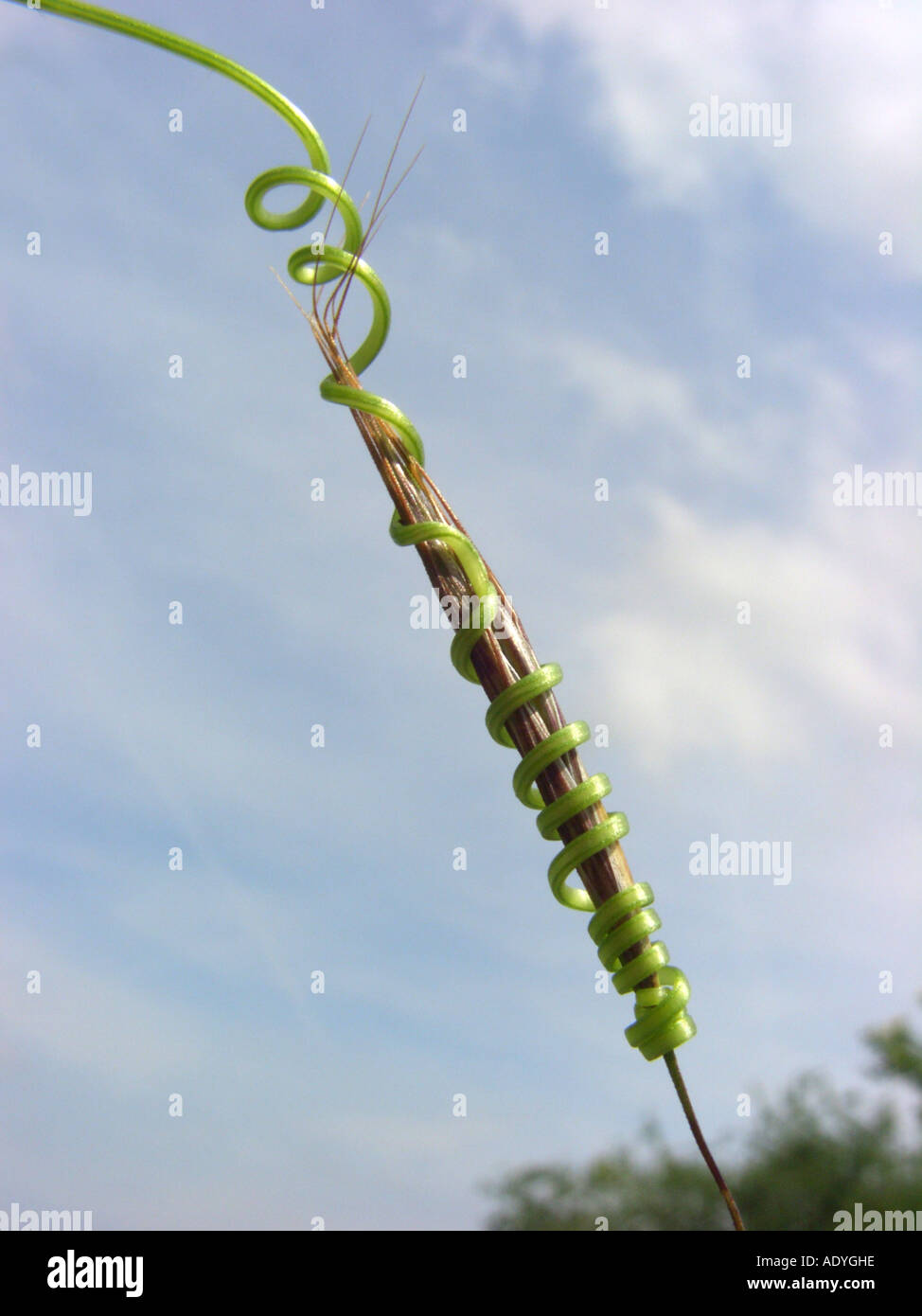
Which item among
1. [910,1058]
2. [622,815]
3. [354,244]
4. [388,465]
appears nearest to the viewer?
[622,815]

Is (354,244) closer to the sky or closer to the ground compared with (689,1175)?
closer to the sky
